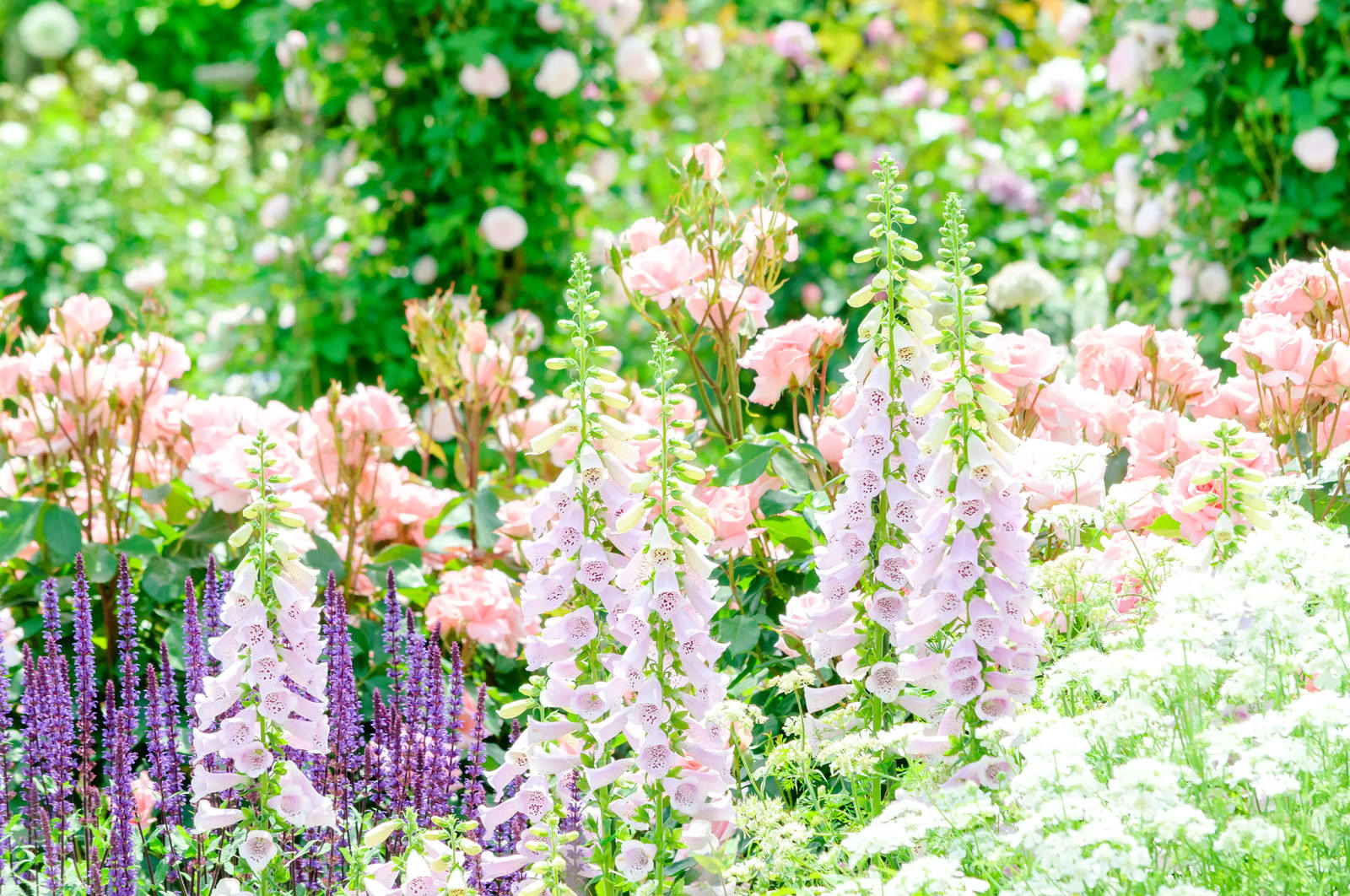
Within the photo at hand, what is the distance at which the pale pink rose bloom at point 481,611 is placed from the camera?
8.00 ft

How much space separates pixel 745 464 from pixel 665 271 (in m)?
0.37

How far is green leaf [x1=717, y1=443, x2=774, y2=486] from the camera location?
2182 millimetres

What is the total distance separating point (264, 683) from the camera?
1580 millimetres

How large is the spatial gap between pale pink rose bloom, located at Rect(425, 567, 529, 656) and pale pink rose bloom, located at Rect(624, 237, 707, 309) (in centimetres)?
56

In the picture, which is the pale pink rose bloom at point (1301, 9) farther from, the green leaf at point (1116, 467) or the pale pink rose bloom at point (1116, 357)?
the green leaf at point (1116, 467)

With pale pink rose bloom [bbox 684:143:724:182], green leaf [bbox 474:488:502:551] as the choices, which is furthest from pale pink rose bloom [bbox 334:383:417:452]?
pale pink rose bloom [bbox 684:143:724:182]

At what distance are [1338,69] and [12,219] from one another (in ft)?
18.5

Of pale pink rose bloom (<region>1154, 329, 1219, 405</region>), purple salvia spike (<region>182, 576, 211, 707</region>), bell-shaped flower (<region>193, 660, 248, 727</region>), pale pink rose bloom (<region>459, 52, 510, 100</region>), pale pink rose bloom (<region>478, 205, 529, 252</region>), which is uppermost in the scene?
pale pink rose bloom (<region>459, 52, 510, 100</region>)

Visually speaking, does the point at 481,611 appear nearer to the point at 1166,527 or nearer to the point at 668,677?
the point at 668,677

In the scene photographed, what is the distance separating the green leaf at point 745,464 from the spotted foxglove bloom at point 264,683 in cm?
75

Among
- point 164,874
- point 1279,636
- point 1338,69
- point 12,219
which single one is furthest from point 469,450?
point 12,219

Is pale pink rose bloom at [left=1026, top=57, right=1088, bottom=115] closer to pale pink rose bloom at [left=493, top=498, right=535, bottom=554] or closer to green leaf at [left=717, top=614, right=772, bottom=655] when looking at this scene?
pale pink rose bloom at [left=493, top=498, right=535, bottom=554]

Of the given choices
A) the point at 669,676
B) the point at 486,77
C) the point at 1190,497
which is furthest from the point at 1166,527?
the point at 486,77

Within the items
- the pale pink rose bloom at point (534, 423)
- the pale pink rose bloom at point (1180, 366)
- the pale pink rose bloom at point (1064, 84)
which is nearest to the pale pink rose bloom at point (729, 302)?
the pale pink rose bloom at point (534, 423)
